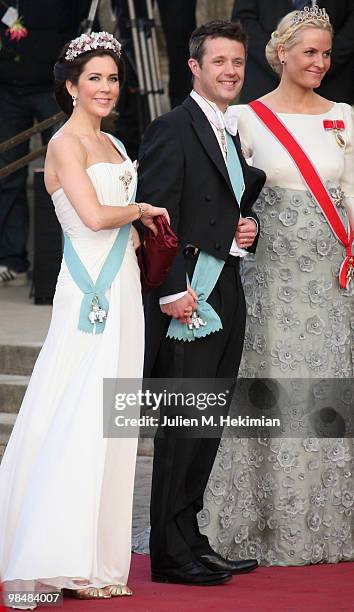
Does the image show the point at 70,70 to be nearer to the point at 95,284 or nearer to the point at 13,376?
the point at 95,284

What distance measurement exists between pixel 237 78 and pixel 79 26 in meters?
4.82

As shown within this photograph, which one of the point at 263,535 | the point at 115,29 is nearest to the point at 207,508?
the point at 263,535

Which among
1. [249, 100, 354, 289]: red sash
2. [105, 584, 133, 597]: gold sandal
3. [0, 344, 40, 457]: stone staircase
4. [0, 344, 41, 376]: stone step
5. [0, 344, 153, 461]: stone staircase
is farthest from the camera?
[0, 344, 41, 376]: stone step

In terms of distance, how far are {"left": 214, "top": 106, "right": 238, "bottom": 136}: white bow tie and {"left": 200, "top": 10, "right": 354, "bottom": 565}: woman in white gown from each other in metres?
0.23

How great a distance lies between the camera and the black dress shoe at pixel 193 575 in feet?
20.8

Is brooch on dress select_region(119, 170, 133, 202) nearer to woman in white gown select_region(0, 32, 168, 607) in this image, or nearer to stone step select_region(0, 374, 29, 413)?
woman in white gown select_region(0, 32, 168, 607)

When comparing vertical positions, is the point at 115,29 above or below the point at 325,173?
above

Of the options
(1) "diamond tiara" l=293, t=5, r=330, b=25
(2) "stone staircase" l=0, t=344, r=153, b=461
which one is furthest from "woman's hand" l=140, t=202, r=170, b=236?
(2) "stone staircase" l=0, t=344, r=153, b=461

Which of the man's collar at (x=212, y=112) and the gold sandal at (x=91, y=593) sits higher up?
the man's collar at (x=212, y=112)

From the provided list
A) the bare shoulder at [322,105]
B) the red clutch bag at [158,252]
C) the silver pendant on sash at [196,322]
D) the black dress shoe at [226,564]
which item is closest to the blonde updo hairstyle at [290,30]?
the bare shoulder at [322,105]

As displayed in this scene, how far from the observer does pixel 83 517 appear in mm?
5973

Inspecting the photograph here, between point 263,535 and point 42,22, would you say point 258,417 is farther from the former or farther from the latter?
point 42,22

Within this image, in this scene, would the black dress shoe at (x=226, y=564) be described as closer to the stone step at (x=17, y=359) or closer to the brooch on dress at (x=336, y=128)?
the brooch on dress at (x=336, y=128)

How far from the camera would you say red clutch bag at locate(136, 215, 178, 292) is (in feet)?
20.1
